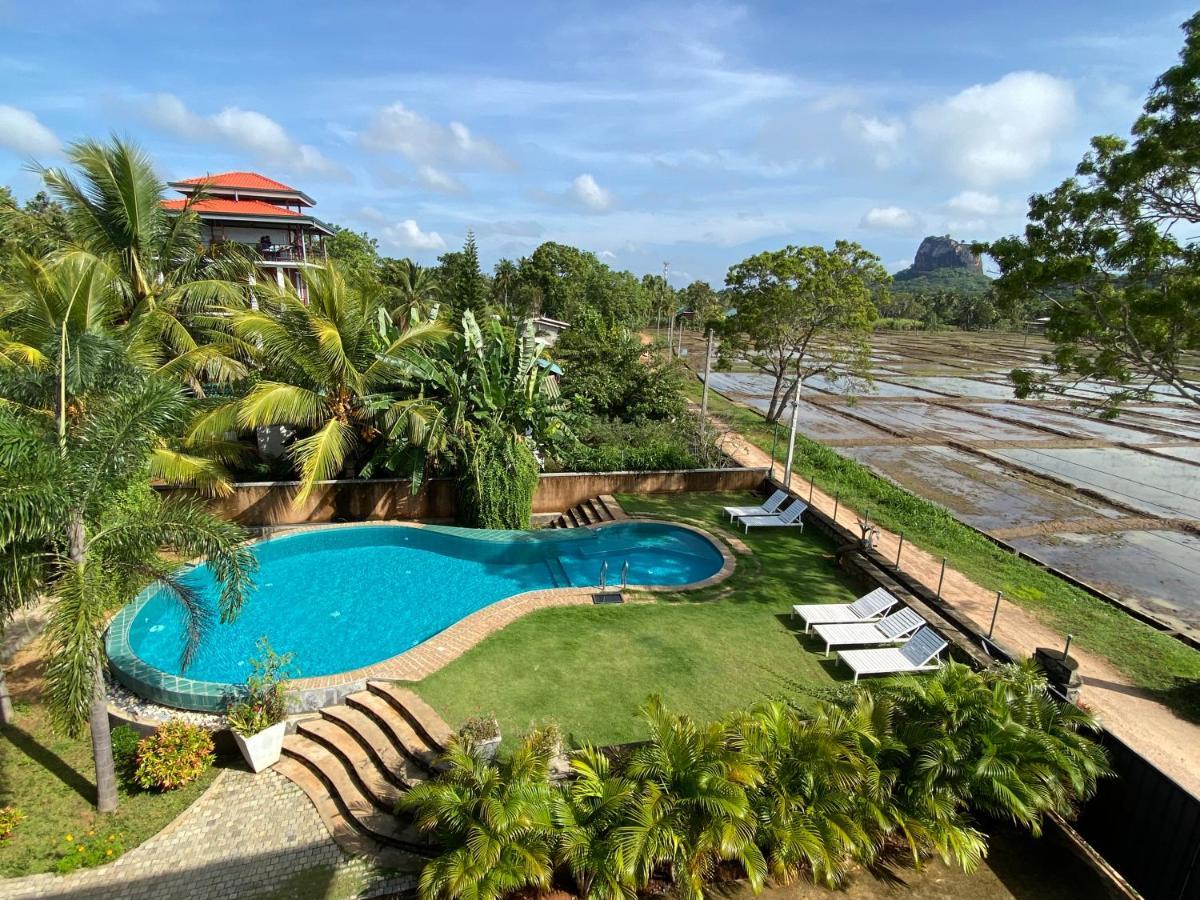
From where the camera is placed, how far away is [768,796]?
247 inches

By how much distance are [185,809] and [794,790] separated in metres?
6.86

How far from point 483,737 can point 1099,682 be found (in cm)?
939

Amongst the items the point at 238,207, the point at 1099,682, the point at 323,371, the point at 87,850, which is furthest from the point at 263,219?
the point at 1099,682

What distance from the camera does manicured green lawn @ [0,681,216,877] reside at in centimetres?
651

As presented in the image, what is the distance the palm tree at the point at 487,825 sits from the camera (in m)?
5.36

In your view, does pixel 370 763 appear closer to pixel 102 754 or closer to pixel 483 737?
pixel 483 737

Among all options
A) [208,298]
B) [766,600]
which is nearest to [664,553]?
[766,600]

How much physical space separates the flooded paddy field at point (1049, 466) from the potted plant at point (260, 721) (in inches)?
560

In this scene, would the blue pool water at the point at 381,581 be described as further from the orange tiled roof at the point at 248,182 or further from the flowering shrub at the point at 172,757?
the orange tiled roof at the point at 248,182

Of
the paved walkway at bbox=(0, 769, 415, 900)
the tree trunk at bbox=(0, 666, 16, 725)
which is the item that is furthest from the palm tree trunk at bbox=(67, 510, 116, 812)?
the tree trunk at bbox=(0, 666, 16, 725)

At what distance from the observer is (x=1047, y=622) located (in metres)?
11.4

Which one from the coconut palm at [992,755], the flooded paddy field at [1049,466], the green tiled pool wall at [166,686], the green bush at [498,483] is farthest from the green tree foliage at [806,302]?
the green tiled pool wall at [166,686]

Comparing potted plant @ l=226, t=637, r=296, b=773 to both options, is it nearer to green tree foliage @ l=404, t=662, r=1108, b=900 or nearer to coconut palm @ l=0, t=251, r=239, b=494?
green tree foliage @ l=404, t=662, r=1108, b=900

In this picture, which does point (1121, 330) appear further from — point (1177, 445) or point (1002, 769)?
point (1177, 445)
